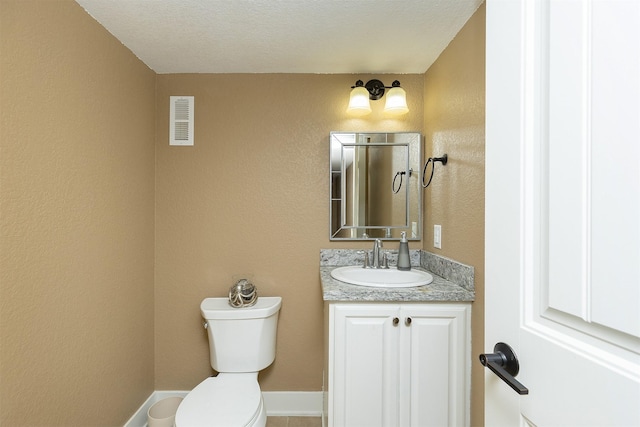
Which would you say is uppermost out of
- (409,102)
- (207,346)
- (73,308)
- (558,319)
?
(409,102)

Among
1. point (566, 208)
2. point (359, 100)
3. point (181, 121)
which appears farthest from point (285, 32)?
point (566, 208)

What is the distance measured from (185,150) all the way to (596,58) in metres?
2.03

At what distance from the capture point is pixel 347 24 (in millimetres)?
1478

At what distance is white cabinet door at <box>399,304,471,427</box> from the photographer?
54.4 inches

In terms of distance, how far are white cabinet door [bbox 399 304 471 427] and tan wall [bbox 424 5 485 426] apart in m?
0.06

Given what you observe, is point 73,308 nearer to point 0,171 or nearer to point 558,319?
point 0,171

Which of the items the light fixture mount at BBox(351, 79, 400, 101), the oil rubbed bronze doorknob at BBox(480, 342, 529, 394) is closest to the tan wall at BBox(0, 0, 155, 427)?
the light fixture mount at BBox(351, 79, 400, 101)

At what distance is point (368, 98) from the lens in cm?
190

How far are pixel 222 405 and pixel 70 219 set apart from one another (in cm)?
106

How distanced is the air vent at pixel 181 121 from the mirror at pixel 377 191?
984 millimetres

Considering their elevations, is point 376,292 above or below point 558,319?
below

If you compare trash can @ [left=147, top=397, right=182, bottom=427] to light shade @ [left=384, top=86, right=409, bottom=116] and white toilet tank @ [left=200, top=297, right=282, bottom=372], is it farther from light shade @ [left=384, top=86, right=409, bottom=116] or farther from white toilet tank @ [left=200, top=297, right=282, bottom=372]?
light shade @ [left=384, top=86, right=409, bottom=116]

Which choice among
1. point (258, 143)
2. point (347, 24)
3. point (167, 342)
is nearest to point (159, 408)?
point (167, 342)

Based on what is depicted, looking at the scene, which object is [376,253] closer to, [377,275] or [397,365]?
[377,275]
